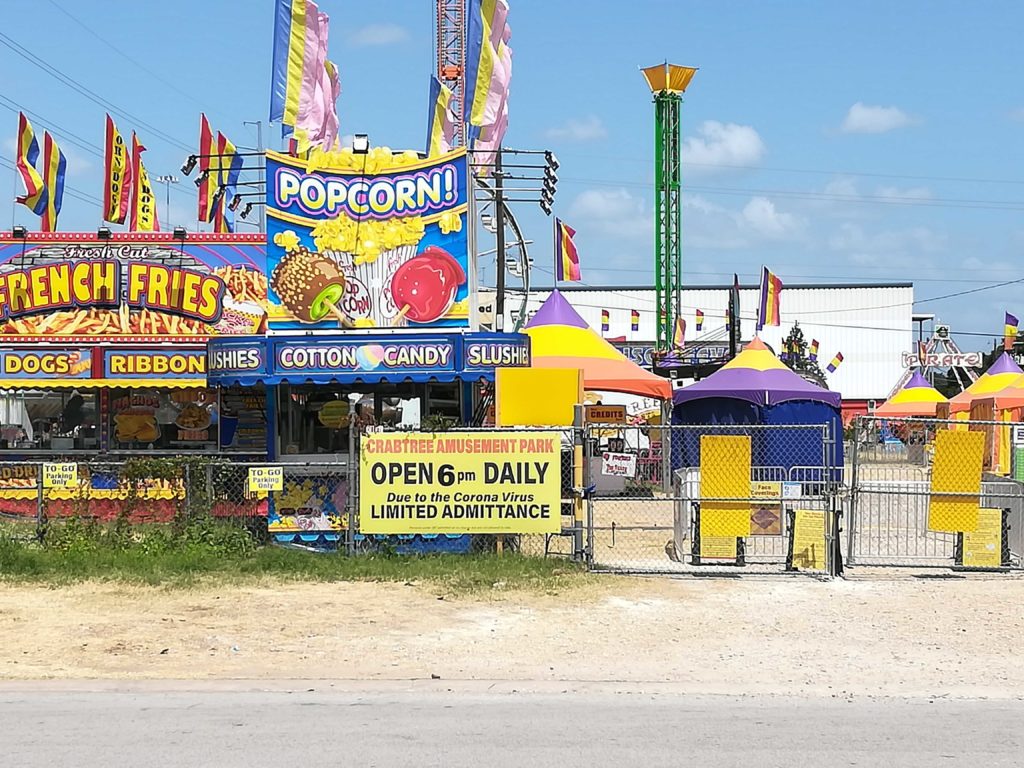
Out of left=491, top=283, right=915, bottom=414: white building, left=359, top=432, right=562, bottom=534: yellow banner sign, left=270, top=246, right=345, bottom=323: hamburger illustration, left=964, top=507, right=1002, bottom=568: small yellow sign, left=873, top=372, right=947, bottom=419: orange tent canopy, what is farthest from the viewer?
left=491, top=283, right=915, bottom=414: white building

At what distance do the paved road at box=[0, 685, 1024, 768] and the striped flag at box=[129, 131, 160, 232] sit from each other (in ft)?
74.7

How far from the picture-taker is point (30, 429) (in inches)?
800

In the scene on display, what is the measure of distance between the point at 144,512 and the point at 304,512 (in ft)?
6.42

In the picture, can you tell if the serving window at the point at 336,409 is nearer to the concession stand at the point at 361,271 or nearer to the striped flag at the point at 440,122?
the concession stand at the point at 361,271

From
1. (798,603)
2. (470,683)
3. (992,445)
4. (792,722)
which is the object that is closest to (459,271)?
(798,603)

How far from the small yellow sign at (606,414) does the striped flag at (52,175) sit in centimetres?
1326

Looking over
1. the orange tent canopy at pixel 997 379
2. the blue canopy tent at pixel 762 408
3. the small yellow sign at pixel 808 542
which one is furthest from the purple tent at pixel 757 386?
the small yellow sign at pixel 808 542

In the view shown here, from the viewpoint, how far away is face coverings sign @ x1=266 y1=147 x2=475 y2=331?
54.2 ft

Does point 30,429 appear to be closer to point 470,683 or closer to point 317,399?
point 317,399

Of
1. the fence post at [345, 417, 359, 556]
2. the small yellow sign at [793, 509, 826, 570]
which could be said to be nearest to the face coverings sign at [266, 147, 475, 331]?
the fence post at [345, 417, 359, 556]

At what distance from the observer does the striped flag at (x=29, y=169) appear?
87.7ft

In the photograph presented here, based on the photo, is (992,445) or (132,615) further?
(992,445)

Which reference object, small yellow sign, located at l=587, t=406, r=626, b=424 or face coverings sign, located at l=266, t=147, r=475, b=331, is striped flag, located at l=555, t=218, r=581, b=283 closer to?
small yellow sign, located at l=587, t=406, r=626, b=424

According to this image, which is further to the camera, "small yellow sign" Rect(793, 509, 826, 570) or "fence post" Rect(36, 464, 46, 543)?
"fence post" Rect(36, 464, 46, 543)
